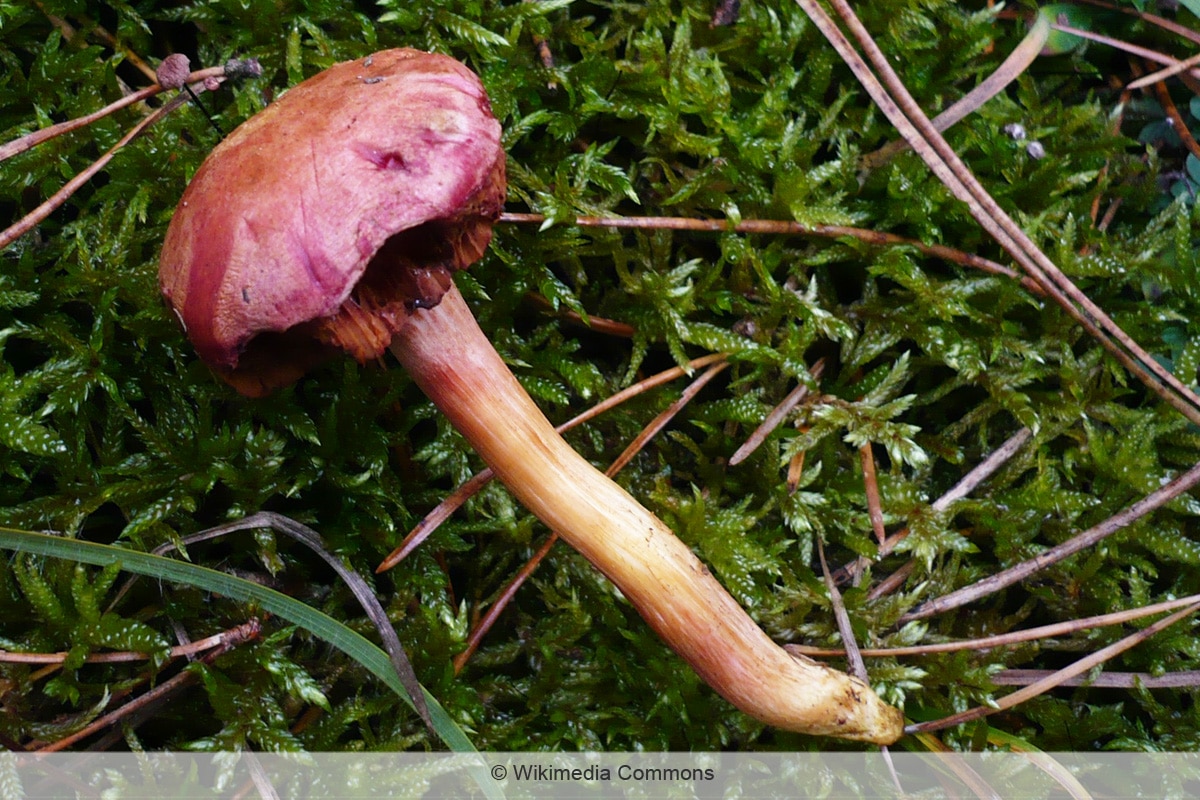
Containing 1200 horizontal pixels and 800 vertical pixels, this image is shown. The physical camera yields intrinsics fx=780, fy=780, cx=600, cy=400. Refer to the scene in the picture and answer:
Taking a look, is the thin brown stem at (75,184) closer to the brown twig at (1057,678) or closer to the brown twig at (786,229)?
the brown twig at (786,229)

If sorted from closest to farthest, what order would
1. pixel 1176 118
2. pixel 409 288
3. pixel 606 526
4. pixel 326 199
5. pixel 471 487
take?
pixel 326 199 < pixel 409 288 < pixel 606 526 < pixel 471 487 < pixel 1176 118

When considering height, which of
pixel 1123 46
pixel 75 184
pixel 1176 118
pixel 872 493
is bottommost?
pixel 872 493

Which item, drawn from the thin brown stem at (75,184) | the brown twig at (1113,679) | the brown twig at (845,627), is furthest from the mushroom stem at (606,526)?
the thin brown stem at (75,184)

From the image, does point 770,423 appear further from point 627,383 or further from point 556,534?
point 556,534

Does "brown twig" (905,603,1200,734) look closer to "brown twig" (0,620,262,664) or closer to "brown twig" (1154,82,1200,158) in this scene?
"brown twig" (1154,82,1200,158)

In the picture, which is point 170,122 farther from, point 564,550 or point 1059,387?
point 1059,387

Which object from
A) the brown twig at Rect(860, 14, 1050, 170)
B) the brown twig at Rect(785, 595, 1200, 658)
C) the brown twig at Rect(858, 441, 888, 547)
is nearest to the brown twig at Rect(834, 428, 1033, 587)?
the brown twig at Rect(858, 441, 888, 547)

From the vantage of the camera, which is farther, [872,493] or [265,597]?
[872,493]

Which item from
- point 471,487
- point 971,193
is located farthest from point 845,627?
point 971,193

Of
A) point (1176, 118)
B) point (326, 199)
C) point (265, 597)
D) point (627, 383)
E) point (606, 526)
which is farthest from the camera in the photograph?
point (1176, 118)
